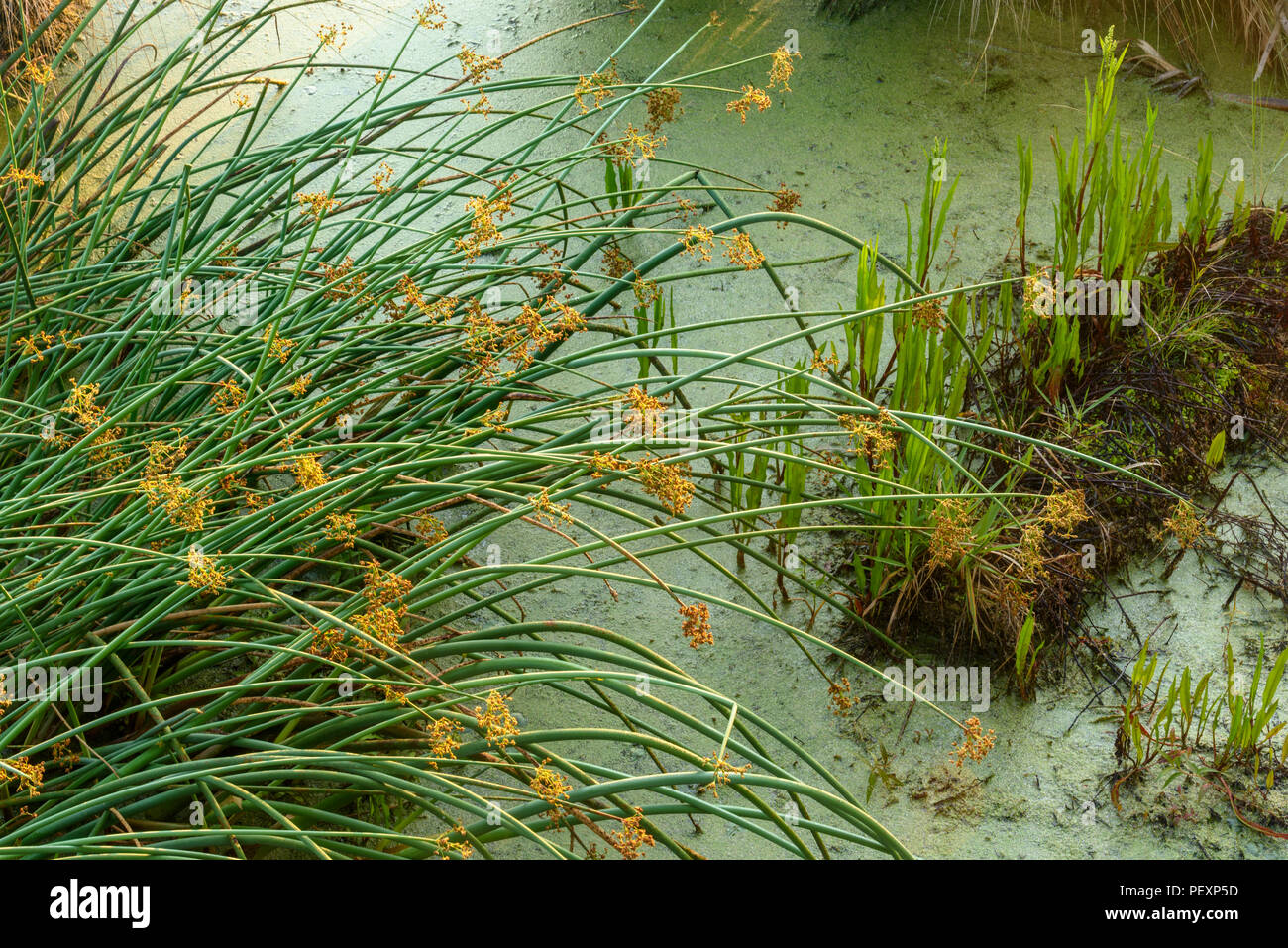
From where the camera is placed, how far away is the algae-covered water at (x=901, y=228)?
5.37ft

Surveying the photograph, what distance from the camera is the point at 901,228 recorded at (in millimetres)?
2512

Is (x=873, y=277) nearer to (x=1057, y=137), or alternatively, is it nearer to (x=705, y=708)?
(x=705, y=708)

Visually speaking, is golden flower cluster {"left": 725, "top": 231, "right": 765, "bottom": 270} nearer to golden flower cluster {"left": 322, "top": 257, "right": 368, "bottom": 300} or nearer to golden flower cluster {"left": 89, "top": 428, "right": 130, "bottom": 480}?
golden flower cluster {"left": 322, "top": 257, "right": 368, "bottom": 300}

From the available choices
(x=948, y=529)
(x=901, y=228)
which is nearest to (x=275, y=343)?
(x=948, y=529)

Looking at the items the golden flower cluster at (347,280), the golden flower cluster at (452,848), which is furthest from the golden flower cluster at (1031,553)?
the golden flower cluster at (347,280)

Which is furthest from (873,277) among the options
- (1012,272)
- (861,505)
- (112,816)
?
(112,816)

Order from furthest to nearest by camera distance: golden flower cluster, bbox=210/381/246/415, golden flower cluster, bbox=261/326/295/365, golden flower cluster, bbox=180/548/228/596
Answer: golden flower cluster, bbox=210/381/246/415 → golden flower cluster, bbox=261/326/295/365 → golden flower cluster, bbox=180/548/228/596

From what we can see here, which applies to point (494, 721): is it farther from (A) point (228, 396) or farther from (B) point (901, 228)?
(B) point (901, 228)

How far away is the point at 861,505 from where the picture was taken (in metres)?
1.91

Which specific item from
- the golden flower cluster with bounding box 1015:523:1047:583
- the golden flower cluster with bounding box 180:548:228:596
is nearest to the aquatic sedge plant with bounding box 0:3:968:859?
the golden flower cluster with bounding box 180:548:228:596

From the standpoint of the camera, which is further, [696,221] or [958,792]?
[696,221]

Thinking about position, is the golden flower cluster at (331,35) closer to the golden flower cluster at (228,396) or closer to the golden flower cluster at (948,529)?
the golden flower cluster at (228,396)

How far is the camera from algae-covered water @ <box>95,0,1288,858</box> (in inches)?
64.5

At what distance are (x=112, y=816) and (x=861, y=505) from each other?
3.98 feet
